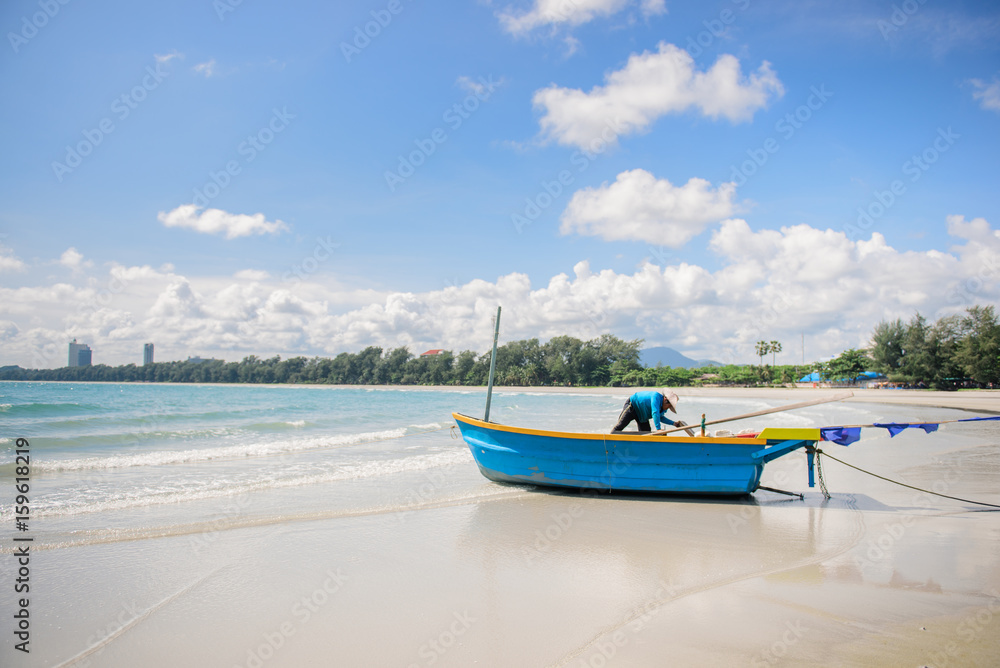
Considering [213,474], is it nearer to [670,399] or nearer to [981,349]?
[670,399]

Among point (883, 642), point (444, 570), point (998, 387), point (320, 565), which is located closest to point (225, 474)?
point (320, 565)

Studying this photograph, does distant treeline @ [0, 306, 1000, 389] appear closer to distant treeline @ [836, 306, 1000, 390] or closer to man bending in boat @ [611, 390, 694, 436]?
distant treeline @ [836, 306, 1000, 390]

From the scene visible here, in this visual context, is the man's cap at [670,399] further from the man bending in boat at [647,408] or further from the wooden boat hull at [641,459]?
the wooden boat hull at [641,459]

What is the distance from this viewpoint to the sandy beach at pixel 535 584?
12.0 ft

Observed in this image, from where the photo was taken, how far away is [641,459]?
8000 mm

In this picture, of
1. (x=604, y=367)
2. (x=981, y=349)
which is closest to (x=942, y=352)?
(x=981, y=349)

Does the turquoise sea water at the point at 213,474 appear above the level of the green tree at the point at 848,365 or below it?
below

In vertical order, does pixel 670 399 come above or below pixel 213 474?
above

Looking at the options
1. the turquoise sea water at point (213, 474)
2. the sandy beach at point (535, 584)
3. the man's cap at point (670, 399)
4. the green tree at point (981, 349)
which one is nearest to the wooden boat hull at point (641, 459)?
the sandy beach at point (535, 584)

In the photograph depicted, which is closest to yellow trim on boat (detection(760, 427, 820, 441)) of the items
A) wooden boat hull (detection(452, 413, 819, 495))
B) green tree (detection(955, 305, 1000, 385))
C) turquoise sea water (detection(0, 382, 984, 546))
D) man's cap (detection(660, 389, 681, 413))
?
wooden boat hull (detection(452, 413, 819, 495))

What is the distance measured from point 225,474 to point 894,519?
11.4m

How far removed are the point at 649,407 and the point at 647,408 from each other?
0.13ft

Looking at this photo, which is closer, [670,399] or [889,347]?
[670,399]

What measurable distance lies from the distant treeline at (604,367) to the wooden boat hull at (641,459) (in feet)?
166
